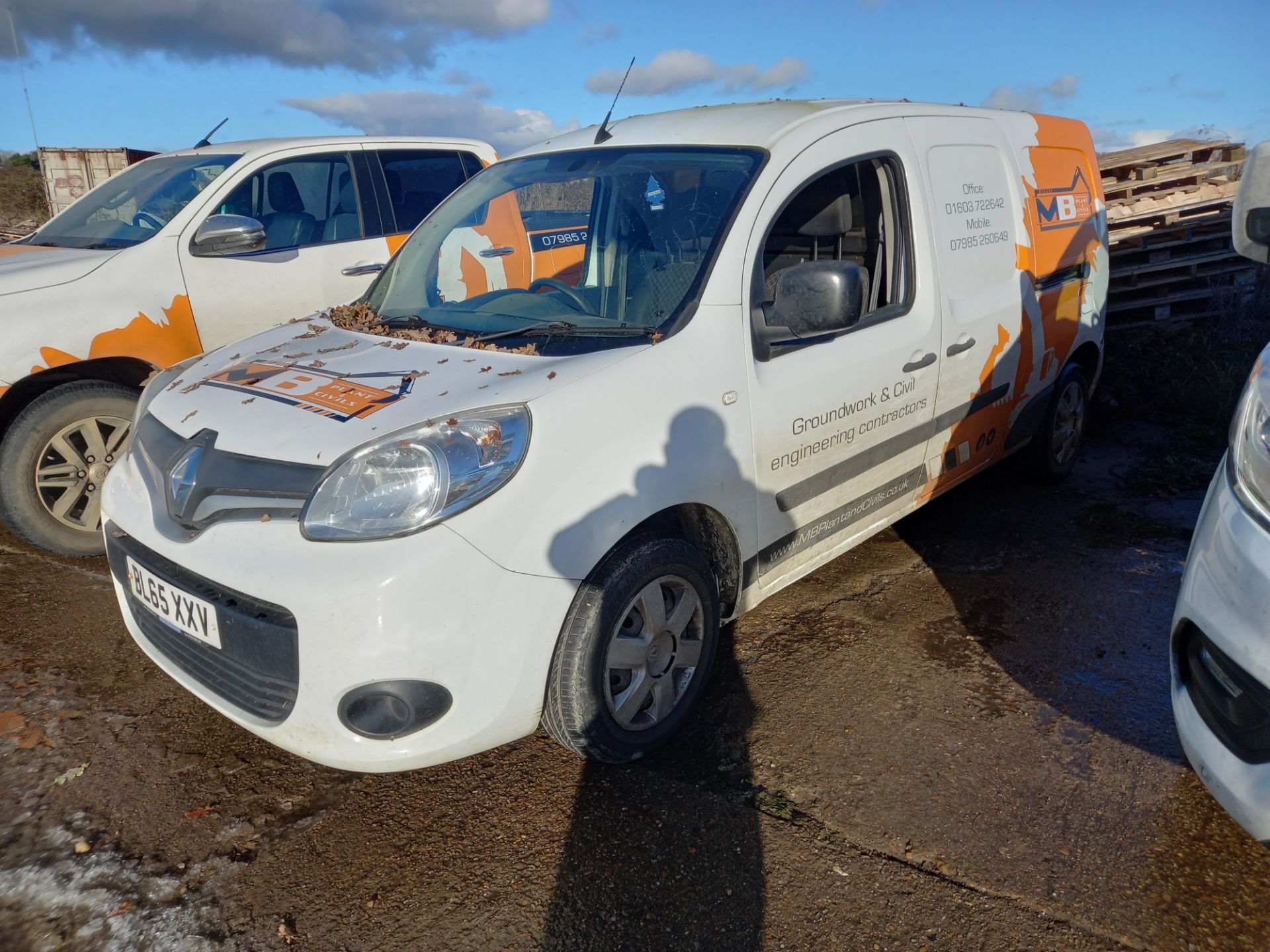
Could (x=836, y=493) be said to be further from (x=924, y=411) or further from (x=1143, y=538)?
(x=1143, y=538)

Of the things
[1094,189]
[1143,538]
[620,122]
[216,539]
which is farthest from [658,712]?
[1094,189]

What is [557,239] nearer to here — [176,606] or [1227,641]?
[176,606]

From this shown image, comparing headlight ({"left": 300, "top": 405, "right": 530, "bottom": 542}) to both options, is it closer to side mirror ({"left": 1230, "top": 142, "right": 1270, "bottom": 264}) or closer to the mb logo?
side mirror ({"left": 1230, "top": 142, "right": 1270, "bottom": 264})

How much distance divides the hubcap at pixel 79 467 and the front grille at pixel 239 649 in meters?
1.81

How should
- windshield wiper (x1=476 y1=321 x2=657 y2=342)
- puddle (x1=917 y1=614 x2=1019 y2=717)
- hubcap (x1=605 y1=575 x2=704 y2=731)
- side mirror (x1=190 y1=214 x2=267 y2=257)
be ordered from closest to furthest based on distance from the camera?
hubcap (x1=605 y1=575 x2=704 y2=731) < windshield wiper (x1=476 y1=321 x2=657 y2=342) < puddle (x1=917 y1=614 x2=1019 y2=717) < side mirror (x1=190 y1=214 x2=267 y2=257)

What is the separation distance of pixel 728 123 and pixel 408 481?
6.12ft

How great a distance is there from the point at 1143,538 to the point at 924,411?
Answer: 66.0 inches

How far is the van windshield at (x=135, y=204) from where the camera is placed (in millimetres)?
4285

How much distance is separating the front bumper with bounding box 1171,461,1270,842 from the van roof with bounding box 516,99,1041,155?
1777 millimetres

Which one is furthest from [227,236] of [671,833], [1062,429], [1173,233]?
[1173,233]

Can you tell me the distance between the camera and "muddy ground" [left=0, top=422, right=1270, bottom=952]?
210cm

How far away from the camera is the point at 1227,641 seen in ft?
6.30

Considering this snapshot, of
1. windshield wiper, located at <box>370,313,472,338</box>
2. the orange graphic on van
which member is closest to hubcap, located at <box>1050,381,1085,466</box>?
windshield wiper, located at <box>370,313,472,338</box>

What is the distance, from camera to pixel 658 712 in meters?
2.67
